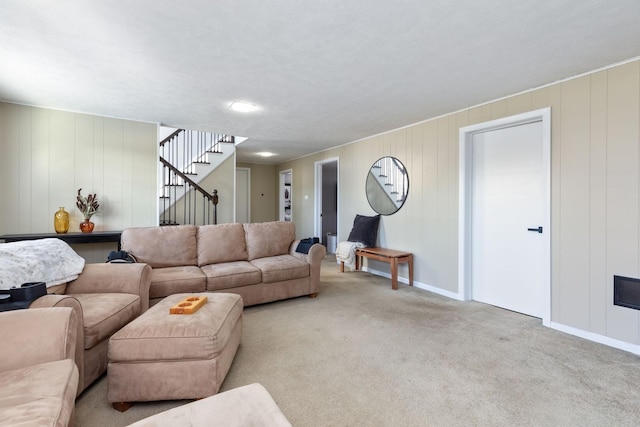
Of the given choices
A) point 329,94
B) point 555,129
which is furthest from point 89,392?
point 555,129

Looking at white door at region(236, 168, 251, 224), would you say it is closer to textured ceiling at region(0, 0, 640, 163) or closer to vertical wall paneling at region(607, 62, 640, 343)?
textured ceiling at region(0, 0, 640, 163)

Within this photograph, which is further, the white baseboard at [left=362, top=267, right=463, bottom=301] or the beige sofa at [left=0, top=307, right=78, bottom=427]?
the white baseboard at [left=362, top=267, right=463, bottom=301]

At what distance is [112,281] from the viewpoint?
238cm

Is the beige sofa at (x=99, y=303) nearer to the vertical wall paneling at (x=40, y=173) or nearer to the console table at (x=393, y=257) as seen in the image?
the vertical wall paneling at (x=40, y=173)

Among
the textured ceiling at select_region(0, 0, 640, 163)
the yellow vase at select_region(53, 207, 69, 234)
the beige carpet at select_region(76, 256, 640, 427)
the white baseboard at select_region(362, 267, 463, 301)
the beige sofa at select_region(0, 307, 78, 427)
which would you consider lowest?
the beige carpet at select_region(76, 256, 640, 427)

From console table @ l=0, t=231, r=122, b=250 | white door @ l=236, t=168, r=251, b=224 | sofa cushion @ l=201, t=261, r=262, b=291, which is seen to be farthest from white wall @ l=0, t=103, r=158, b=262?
white door @ l=236, t=168, r=251, b=224

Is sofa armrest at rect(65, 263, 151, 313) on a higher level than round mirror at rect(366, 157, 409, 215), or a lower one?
lower

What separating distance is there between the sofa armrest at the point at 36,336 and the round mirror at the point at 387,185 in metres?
3.95

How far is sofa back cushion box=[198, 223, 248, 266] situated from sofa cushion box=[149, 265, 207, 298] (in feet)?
1.08

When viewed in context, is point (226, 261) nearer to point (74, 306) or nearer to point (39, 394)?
point (74, 306)

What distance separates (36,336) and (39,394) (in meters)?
0.39

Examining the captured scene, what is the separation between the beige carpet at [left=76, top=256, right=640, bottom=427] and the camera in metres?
1.66

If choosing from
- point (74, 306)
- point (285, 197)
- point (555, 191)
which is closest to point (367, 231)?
point (555, 191)

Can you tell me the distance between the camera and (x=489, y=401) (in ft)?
5.80
